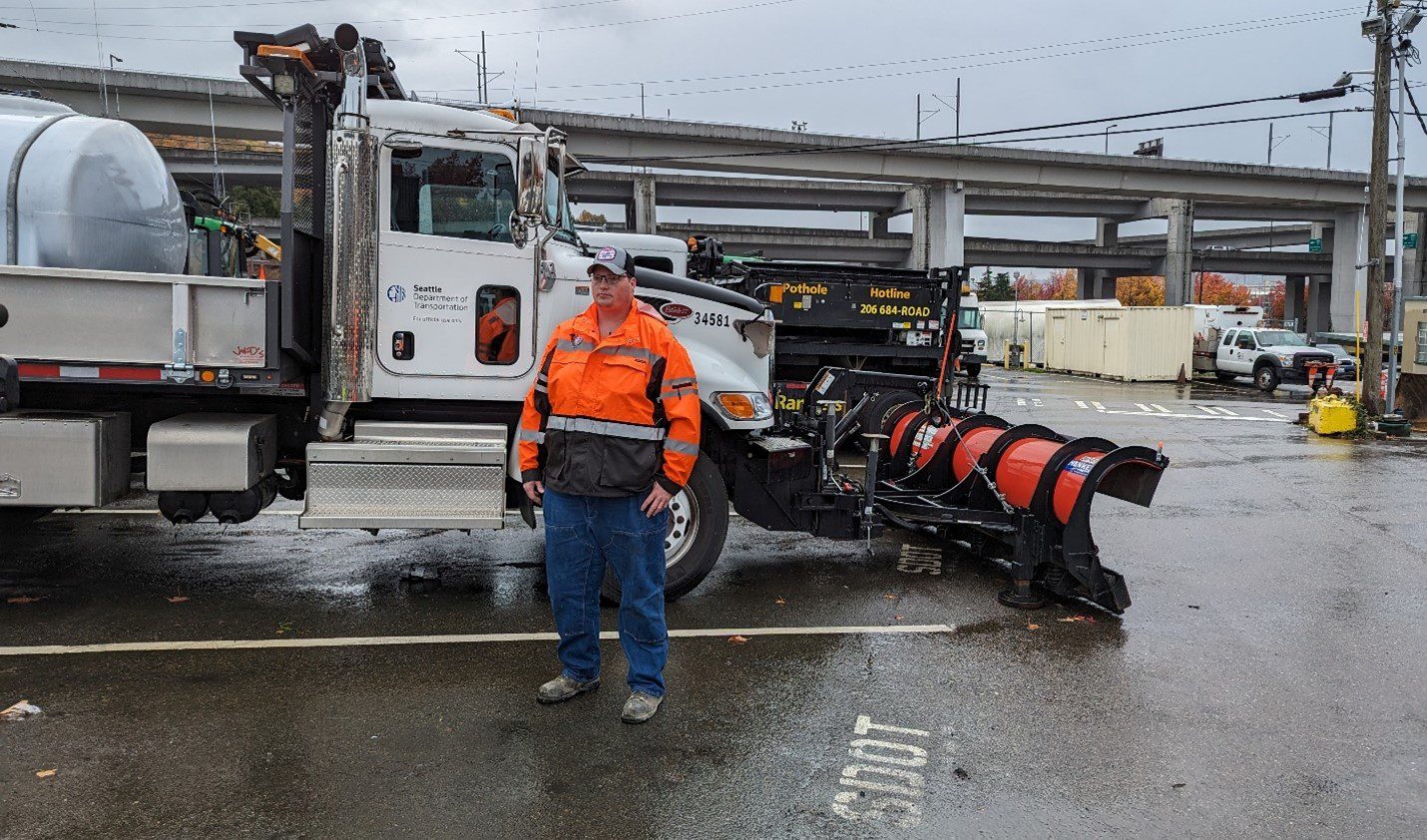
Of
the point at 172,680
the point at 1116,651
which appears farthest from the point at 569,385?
the point at 1116,651

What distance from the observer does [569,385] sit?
15.0 feet

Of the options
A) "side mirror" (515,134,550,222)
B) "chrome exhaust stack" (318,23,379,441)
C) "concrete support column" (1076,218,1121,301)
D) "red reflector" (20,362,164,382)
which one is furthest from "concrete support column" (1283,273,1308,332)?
"red reflector" (20,362,164,382)

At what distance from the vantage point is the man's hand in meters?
4.55

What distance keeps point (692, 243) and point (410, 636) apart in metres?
8.73

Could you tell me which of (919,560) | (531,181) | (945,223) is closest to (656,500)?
(531,181)

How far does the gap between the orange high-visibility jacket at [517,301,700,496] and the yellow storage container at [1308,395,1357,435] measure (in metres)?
16.7

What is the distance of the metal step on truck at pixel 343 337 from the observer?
18.8 feet

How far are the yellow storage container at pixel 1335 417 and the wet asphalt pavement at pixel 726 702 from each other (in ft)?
34.9

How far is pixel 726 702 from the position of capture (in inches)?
194

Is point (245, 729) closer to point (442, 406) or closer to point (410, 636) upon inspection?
point (410, 636)

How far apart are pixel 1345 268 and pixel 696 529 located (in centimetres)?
5593

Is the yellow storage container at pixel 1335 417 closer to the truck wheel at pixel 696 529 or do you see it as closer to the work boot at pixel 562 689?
the truck wheel at pixel 696 529

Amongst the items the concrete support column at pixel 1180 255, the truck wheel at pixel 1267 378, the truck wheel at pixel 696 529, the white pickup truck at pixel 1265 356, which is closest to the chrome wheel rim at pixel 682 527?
the truck wheel at pixel 696 529

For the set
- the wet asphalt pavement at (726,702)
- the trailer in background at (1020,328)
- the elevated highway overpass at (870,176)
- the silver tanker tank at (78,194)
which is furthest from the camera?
the trailer in background at (1020,328)
